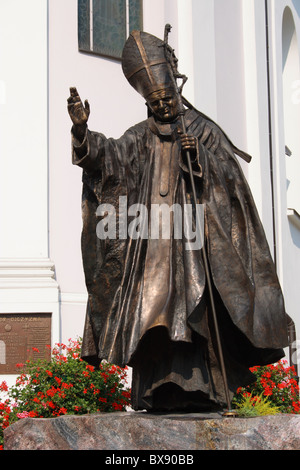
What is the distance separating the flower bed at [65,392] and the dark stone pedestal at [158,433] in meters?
2.75

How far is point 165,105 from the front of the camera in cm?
Result: 582

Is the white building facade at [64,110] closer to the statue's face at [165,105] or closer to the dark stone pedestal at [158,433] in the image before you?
the statue's face at [165,105]

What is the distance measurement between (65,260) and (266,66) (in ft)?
20.4

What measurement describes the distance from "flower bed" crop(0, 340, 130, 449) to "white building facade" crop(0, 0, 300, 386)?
1.84m

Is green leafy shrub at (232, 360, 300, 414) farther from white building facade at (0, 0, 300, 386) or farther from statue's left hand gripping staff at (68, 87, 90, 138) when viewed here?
statue's left hand gripping staff at (68, 87, 90, 138)

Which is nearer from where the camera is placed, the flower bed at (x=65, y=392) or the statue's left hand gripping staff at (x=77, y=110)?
the statue's left hand gripping staff at (x=77, y=110)

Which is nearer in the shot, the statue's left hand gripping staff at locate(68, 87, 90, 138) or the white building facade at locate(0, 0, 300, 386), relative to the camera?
the statue's left hand gripping staff at locate(68, 87, 90, 138)

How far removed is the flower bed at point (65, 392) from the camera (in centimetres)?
786

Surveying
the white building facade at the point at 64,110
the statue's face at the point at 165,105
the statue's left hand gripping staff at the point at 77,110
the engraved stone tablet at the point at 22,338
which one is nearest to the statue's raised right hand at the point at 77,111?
the statue's left hand gripping staff at the point at 77,110

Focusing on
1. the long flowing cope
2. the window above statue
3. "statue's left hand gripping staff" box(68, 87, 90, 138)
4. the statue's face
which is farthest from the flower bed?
the window above statue

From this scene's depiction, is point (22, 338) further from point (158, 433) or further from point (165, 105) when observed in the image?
point (158, 433)

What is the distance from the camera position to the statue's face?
19.1 feet

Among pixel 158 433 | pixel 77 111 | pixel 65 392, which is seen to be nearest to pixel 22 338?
pixel 65 392

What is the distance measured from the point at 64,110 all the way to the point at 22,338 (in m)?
2.96
